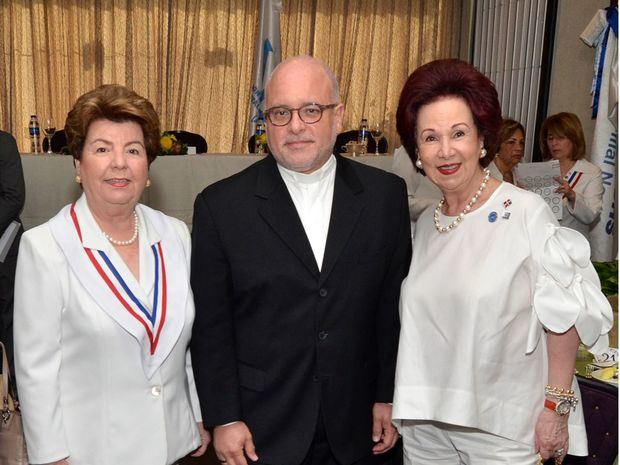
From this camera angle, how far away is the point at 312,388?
187 cm

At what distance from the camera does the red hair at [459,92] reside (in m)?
1.82

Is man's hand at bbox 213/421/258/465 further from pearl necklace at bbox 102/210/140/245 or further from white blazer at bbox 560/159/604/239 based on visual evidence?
white blazer at bbox 560/159/604/239

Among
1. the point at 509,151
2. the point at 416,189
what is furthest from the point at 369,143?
the point at 416,189

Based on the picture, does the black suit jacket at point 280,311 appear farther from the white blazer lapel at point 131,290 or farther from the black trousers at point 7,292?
the black trousers at point 7,292

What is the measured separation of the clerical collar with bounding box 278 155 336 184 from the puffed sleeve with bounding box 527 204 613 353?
1.84ft

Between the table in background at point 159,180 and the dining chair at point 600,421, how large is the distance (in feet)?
9.50

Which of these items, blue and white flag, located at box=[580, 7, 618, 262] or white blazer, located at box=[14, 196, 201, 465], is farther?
blue and white flag, located at box=[580, 7, 618, 262]

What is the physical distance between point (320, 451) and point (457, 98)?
1.00 metres

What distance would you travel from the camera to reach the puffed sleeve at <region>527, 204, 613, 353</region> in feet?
5.58

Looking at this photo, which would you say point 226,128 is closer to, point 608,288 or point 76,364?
point 608,288

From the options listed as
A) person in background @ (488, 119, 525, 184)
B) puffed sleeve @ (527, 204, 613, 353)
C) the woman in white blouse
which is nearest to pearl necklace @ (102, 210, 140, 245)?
the woman in white blouse

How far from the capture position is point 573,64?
6586mm

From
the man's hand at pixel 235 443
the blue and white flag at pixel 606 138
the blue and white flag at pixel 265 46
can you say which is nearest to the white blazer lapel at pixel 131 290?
the man's hand at pixel 235 443

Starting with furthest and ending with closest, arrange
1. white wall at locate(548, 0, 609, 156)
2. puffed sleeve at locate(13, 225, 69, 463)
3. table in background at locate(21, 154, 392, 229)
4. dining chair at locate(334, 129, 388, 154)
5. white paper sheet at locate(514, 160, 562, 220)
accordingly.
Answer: white wall at locate(548, 0, 609, 156)
dining chair at locate(334, 129, 388, 154)
table in background at locate(21, 154, 392, 229)
white paper sheet at locate(514, 160, 562, 220)
puffed sleeve at locate(13, 225, 69, 463)
